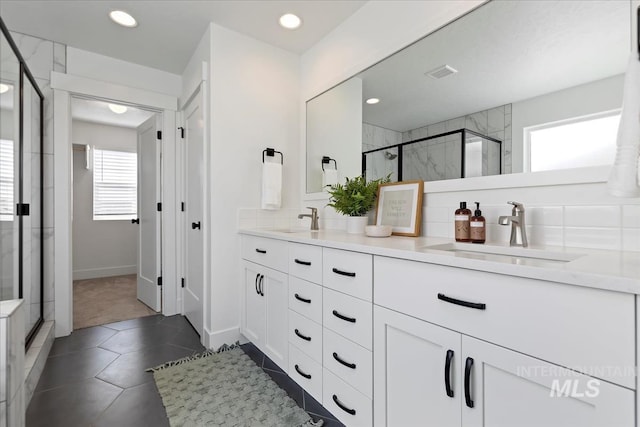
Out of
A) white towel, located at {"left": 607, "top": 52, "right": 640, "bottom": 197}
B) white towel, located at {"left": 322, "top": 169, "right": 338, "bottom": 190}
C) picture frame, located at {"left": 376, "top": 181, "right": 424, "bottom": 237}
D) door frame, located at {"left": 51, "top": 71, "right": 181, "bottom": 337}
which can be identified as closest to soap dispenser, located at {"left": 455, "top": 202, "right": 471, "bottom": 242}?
picture frame, located at {"left": 376, "top": 181, "right": 424, "bottom": 237}

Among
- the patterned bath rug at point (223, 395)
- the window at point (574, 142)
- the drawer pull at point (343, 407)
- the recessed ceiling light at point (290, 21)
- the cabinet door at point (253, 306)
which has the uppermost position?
the recessed ceiling light at point (290, 21)

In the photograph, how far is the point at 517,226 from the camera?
4.00 feet

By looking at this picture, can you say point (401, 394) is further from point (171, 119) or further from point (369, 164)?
point (171, 119)

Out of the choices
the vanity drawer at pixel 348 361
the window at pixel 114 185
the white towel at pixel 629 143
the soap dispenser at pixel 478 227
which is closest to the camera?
the white towel at pixel 629 143

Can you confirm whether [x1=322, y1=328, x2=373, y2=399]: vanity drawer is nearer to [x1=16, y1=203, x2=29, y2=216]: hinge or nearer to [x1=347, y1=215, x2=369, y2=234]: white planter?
[x1=347, y1=215, x2=369, y2=234]: white planter

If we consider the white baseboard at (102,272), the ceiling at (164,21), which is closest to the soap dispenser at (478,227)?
the ceiling at (164,21)

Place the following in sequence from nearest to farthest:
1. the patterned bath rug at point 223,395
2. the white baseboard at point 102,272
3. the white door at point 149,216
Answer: the patterned bath rug at point 223,395
the white door at point 149,216
the white baseboard at point 102,272

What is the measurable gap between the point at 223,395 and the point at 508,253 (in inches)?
63.2

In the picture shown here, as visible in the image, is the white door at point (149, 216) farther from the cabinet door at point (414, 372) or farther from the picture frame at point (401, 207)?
the cabinet door at point (414, 372)

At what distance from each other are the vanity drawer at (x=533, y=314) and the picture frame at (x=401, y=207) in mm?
645

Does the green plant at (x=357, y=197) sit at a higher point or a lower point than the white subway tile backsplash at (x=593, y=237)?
higher

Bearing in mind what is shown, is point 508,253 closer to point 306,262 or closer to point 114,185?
point 306,262

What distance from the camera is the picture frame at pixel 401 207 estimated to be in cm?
165

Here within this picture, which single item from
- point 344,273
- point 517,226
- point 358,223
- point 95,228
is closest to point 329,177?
point 358,223
